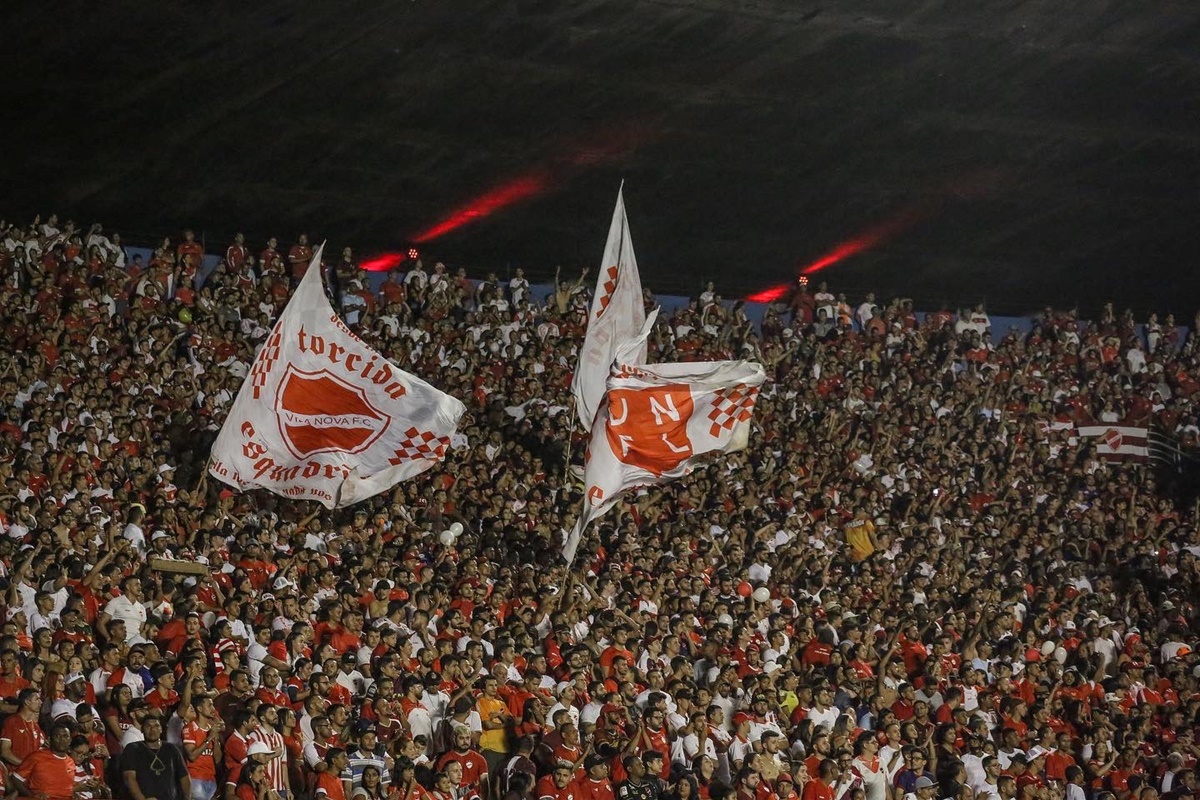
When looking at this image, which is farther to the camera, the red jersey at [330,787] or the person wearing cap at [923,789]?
the person wearing cap at [923,789]

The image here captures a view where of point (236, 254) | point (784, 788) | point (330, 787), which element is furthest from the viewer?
point (236, 254)

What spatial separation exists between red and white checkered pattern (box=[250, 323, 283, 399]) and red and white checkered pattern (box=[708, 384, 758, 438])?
157 inches

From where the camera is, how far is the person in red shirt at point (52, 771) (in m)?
11.9

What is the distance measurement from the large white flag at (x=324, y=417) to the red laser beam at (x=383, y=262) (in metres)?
10.5

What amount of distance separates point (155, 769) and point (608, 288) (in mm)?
7438

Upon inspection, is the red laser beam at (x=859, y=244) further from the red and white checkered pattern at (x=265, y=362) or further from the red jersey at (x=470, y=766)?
the red jersey at (x=470, y=766)

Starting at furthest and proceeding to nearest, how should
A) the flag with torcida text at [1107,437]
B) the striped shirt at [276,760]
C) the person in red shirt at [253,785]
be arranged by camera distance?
the flag with torcida text at [1107,437]
the striped shirt at [276,760]
the person in red shirt at [253,785]

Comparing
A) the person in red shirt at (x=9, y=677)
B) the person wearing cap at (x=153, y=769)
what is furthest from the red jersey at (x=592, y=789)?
the person in red shirt at (x=9, y=677)

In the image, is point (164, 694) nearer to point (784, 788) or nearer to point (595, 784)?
point (595, 784)

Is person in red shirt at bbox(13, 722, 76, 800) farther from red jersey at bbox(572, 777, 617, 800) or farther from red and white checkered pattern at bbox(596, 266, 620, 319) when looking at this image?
red and white checkered pattern at bbox(596, 266, 620, 319)

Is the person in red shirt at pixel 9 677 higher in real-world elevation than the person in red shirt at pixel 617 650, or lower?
higher

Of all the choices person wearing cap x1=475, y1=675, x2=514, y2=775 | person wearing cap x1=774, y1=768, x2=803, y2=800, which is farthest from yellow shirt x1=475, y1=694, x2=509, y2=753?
person wearing cap x1=774, y1=768, x2=803, y2=800

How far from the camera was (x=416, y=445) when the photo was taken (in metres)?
15.5

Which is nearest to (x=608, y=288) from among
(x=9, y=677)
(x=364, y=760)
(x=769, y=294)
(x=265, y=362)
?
(x=265, y=362)
